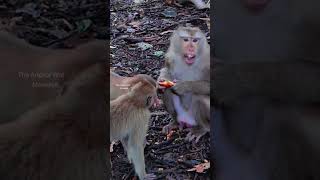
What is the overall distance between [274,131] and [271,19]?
101cm

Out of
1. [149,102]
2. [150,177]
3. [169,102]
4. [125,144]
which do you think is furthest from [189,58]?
[150,177]

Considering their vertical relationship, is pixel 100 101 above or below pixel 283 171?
above

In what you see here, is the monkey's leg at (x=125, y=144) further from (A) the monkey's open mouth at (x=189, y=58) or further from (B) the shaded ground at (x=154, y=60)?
(A) the monkey's open mouth at (x=189, y=58)

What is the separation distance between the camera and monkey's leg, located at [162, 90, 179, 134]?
4.52m

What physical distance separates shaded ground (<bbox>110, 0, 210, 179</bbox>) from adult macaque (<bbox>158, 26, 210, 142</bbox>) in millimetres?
66

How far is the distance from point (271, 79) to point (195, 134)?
33.3 inches

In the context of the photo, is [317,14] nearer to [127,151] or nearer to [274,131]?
[274,131]

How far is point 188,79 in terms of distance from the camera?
4512 millimetres

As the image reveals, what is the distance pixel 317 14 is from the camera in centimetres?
445

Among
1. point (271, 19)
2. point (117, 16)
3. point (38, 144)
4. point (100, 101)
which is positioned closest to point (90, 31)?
point (117, 16)

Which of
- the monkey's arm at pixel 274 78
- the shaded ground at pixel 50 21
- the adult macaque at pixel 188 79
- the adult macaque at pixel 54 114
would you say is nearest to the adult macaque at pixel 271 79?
the monkey's arm at pixel 274 78

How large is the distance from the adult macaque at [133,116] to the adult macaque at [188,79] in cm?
17

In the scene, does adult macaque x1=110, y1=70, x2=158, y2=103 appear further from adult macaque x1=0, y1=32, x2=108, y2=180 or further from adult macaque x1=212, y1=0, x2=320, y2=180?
adult macaque x1=212, y1=0, x2=320, y2=180

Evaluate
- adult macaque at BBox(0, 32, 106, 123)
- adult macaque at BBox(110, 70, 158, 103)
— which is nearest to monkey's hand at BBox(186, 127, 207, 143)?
adult macaque at BBox(110, 70, 158, 103)
